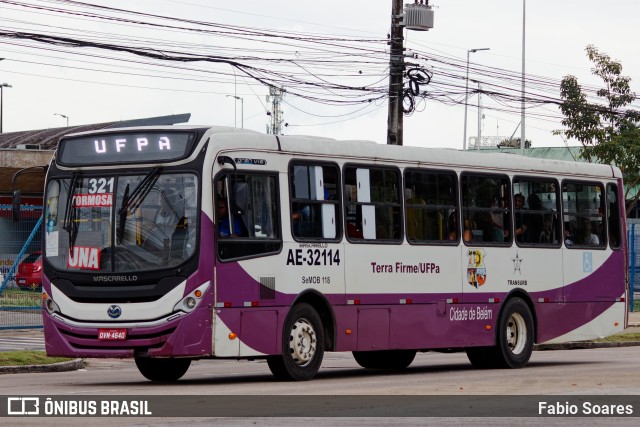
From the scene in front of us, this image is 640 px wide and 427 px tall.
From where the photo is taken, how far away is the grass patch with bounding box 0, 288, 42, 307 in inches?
1223

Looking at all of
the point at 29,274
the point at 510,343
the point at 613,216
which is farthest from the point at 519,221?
the point at 29,274

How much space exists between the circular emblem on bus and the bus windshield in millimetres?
440

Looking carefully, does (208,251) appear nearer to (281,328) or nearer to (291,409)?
(281,328)

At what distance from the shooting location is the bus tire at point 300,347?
59.4 ft

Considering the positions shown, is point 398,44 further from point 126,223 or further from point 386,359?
point 126,223

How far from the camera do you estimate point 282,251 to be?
18219mm

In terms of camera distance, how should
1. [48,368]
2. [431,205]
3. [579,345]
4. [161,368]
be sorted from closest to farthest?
[161,368]
[431,205]
[48,368]
[579,345]

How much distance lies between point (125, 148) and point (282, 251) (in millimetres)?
2363

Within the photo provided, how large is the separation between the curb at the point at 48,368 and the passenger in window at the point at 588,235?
28.2 ft

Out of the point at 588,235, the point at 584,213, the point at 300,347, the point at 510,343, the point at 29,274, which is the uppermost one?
the point at 584,213

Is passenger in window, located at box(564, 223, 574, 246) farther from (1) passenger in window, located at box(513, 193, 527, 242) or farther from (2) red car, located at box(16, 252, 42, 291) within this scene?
(2) red car, located at box(16, 252, 42, 291)

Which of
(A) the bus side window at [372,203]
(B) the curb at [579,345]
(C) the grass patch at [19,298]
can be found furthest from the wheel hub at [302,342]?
(C) the grass patch at [19,298]

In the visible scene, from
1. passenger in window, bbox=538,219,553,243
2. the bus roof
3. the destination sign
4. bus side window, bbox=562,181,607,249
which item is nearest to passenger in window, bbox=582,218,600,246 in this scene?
bus side window, bbox=562,181,607,249

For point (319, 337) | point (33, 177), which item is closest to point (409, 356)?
point (319, 337)
